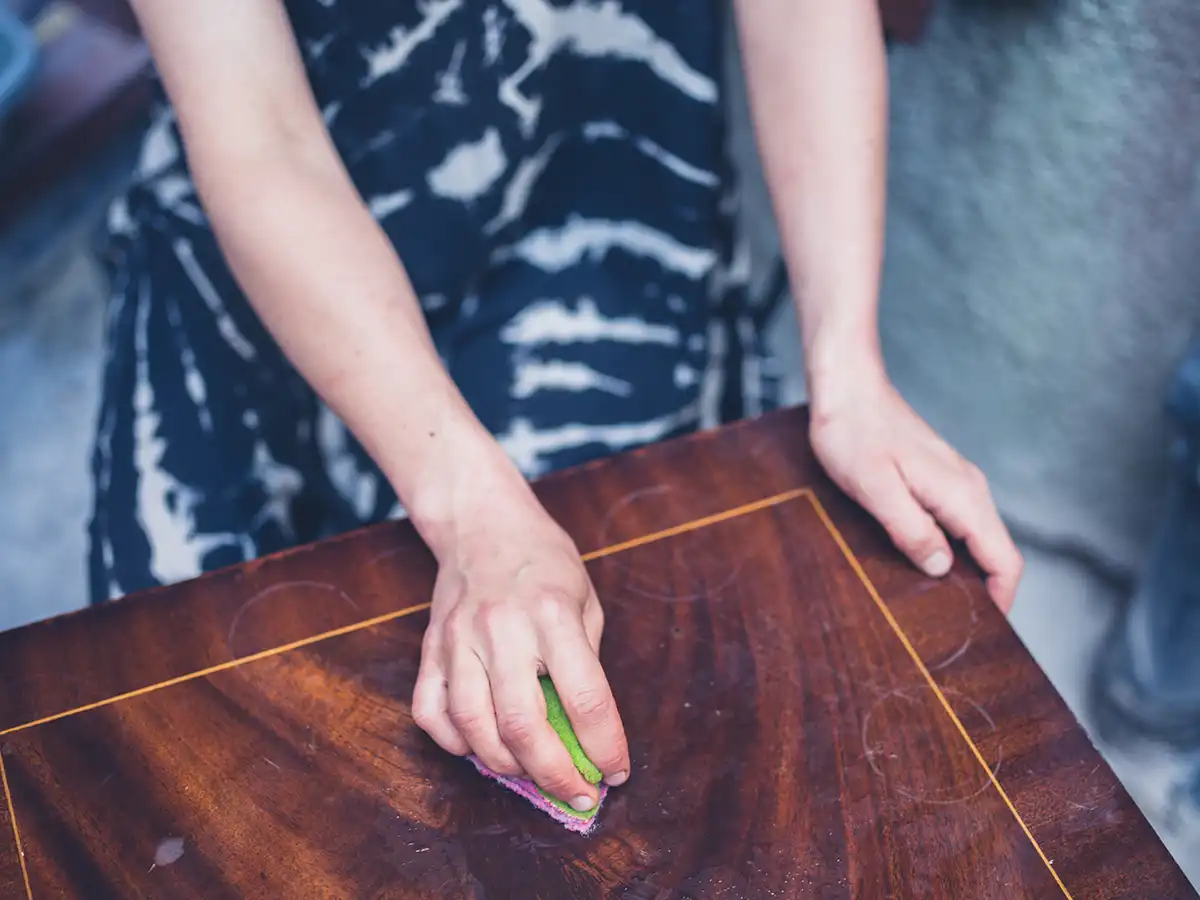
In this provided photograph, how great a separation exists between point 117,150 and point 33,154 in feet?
0.85

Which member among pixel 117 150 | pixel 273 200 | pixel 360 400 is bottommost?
pixel 117 150

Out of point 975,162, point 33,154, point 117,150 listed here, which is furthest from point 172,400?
point 117,150

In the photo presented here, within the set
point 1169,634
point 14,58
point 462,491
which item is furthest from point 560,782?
point 14,58

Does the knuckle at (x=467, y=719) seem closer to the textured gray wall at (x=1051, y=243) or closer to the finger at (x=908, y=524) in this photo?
the finger at (x=908, y=524)

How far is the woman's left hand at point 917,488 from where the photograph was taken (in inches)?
21.3

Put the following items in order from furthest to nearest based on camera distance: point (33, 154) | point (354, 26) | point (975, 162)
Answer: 1. point (33, 154)
2. point (975, 162)
3. point (354, 26)

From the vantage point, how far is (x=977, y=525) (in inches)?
21.5

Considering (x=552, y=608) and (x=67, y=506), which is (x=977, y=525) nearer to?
(x=552, y=608)

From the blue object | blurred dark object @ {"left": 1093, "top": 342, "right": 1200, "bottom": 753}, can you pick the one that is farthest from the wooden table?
the blue object

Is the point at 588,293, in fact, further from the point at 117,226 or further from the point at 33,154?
the point at 33,154

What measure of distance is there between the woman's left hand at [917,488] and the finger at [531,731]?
22 cm

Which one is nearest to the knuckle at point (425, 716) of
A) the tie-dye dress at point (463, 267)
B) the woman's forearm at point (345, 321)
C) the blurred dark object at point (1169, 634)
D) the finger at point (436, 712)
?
the finger at point (436, 712)

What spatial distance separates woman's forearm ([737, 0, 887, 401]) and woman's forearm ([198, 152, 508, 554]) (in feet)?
0.79

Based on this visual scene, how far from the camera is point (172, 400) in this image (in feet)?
2.27
